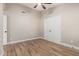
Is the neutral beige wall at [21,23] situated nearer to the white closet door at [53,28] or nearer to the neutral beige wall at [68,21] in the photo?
the white closet door at [53,28]

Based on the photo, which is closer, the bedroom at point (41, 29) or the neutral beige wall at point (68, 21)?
the bedroom at point (41, 29)

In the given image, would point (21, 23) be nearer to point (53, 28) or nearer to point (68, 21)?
point (53, 28)

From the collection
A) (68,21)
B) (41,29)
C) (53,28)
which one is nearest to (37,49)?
(41,29)

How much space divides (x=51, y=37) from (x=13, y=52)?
94 cm

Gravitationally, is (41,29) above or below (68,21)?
below

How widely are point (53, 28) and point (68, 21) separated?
408 millimetres

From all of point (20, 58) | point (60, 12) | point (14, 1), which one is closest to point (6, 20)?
point (14, 1)

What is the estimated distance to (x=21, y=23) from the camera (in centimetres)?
192

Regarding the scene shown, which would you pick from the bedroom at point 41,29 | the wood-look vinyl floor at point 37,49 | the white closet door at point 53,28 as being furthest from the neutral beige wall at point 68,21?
the wood-look vinyl floor at point 37,49

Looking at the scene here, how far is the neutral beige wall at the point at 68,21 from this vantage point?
1.90m

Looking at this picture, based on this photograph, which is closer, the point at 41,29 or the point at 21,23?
the point at 21,23

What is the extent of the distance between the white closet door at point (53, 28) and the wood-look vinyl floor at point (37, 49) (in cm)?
14

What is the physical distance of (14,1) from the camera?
63.4 inches

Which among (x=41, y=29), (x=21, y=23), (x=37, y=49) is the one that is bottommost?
(x=37, y=49)
